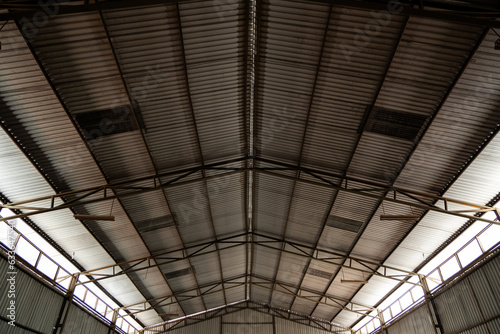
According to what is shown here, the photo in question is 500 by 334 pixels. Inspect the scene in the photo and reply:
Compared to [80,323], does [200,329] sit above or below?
above

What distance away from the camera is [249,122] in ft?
48.0

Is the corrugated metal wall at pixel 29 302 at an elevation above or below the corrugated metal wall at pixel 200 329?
below

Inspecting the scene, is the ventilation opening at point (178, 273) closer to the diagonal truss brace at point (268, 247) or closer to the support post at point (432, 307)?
the diagonal truss brace at point (268, 247)

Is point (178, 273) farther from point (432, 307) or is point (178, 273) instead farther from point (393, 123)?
point (393, 123)

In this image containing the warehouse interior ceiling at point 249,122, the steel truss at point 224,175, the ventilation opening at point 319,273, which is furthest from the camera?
the ventilation opening at point 319,273

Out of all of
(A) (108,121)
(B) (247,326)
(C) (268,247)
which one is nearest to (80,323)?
(C) (268,247)

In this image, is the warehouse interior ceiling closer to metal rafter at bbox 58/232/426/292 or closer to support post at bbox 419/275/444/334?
metal rafter at bbox 58/232/426/292

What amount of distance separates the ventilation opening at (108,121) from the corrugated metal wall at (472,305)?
712 inches

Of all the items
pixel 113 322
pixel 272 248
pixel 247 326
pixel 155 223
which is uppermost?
pixel 272 248

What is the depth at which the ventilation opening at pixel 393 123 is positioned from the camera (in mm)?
12219

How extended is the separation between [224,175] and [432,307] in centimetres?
1614

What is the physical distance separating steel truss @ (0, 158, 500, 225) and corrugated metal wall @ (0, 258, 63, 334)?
3501 millimetres

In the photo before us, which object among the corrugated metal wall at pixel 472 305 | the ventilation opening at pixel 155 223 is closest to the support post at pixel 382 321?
the corrugated metal wall at pixel 472 305

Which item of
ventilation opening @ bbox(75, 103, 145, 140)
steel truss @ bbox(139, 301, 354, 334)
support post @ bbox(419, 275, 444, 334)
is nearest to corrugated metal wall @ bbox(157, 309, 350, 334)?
steel truss @ bbox(139, 301, 354, 334)
